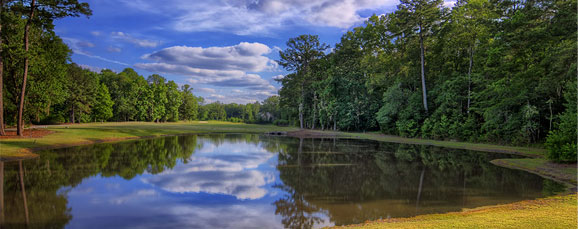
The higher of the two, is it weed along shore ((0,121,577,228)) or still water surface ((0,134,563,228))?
weed along shore ((0,121,577,228))

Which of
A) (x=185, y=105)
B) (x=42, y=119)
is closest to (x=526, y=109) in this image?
(x=42, y=119)

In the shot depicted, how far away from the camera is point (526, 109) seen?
886 inches

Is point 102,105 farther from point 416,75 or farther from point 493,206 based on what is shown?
point 493,206

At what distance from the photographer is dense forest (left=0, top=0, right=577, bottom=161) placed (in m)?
18.3

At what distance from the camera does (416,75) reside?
40.3 meters

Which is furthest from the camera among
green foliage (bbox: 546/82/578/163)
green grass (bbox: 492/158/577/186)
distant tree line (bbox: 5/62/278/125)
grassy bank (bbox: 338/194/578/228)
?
distant tree line (bbox: 5/62/278/125)

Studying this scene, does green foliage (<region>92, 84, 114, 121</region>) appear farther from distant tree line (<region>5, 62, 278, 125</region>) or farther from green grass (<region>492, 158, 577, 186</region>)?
green grass (<region>492, 158, 577, 186</region>)

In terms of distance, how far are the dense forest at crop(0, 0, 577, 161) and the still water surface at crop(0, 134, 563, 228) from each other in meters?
6.46

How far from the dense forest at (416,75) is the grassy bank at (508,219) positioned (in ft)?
29.8

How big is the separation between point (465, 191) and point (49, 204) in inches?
528

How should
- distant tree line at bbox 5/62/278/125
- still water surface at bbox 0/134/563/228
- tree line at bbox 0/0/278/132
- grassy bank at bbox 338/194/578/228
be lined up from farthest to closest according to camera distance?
distant tree line at bbox 5/62/278/125 → tree line at bbox 0/0/278/132 → still water surface at bbox 0/134/563/228 → grassy bank at bbox 338/194/578/228

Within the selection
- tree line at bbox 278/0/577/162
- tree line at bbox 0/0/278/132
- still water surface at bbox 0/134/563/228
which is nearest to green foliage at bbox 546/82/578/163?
tree line at bbox 278/0/577/162

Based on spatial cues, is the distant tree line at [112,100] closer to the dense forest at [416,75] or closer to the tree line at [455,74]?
the dense forest at [416,75]

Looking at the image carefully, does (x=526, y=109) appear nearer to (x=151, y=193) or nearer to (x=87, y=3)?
(x=151, y=193)
